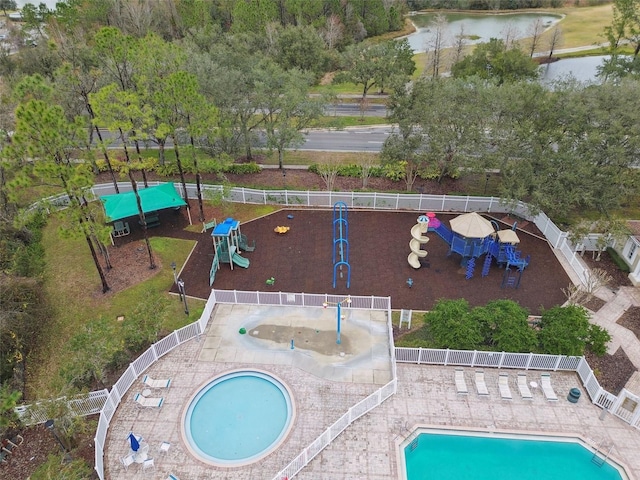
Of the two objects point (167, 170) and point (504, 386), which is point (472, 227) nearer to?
point (504, 386)

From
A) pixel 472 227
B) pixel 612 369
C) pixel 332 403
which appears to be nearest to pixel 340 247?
pixel 472 227

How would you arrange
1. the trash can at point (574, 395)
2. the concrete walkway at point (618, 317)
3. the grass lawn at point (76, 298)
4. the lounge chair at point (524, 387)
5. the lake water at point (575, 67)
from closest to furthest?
1. the trash can at point (574, 395)
2. the lounge chair at point (524, 387)
3. the grass lawn at point (76, 298)
4. the concrete walkway at point (618, 317)
5. the lake water at point (575, 67)

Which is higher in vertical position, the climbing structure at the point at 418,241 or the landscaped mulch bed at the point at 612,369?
the climbing structure at the point at 418,241

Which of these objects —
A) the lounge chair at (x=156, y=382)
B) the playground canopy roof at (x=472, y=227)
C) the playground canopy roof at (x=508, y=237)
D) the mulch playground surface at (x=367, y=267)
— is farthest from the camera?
the playground canopy roof at (x=508, y=237)

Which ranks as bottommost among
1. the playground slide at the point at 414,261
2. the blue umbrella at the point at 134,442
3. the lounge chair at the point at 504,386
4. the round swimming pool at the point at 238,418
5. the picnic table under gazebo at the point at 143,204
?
the round swimming pool at the point at 238,418

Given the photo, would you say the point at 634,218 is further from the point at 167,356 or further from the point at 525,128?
the point at 167,356

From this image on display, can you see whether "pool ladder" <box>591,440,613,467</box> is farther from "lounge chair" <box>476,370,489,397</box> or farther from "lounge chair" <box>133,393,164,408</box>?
"lounge chair" <box>133,393,164,408</box>

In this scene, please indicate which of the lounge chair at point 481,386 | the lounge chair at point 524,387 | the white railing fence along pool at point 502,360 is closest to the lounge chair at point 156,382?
the white railing fence along pool at point 502,360

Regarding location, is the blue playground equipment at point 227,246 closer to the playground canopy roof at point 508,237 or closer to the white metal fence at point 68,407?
the white metal fence at point 68,407
